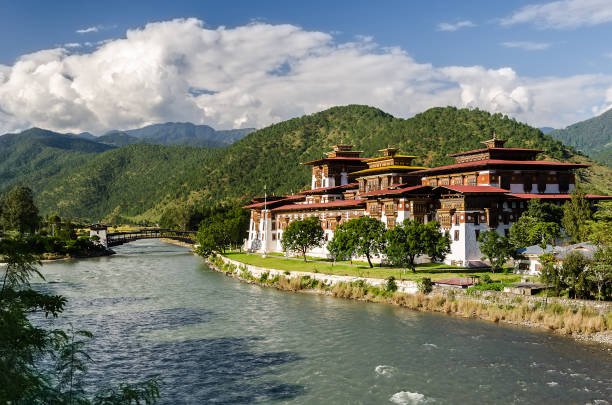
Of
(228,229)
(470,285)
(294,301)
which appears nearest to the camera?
(470,285)

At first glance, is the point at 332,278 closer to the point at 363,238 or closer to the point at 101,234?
the point at 363,238

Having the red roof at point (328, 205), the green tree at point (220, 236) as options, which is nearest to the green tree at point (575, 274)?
the red roof at point (328, 205)

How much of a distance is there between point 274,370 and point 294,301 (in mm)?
23607

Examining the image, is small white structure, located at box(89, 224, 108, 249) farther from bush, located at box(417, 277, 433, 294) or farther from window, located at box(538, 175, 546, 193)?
window, located at box(538, 175, 546, 193)

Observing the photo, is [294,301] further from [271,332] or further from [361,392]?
[361,392]

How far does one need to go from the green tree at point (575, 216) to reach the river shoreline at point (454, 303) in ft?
82.1

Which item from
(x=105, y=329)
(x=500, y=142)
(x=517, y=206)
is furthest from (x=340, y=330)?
(x=500, y=142)

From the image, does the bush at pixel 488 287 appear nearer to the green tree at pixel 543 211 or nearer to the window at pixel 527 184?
the green tree at pixel 543 211

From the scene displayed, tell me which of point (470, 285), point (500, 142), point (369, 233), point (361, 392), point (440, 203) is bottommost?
point (361, 392)

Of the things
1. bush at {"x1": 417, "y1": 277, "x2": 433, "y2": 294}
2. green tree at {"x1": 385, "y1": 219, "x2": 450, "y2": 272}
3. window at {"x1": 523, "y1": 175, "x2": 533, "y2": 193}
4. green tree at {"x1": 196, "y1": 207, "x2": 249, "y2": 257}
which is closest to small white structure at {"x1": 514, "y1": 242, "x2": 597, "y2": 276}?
green tree at {"x1": 385, "y1": 219, "x2": 450, "y2": 272}

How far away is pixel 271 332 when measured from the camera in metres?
42.8

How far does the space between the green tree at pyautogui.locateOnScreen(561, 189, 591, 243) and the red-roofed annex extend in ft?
14.1

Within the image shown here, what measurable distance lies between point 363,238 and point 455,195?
44.1 ft

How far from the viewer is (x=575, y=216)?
65500 mm
